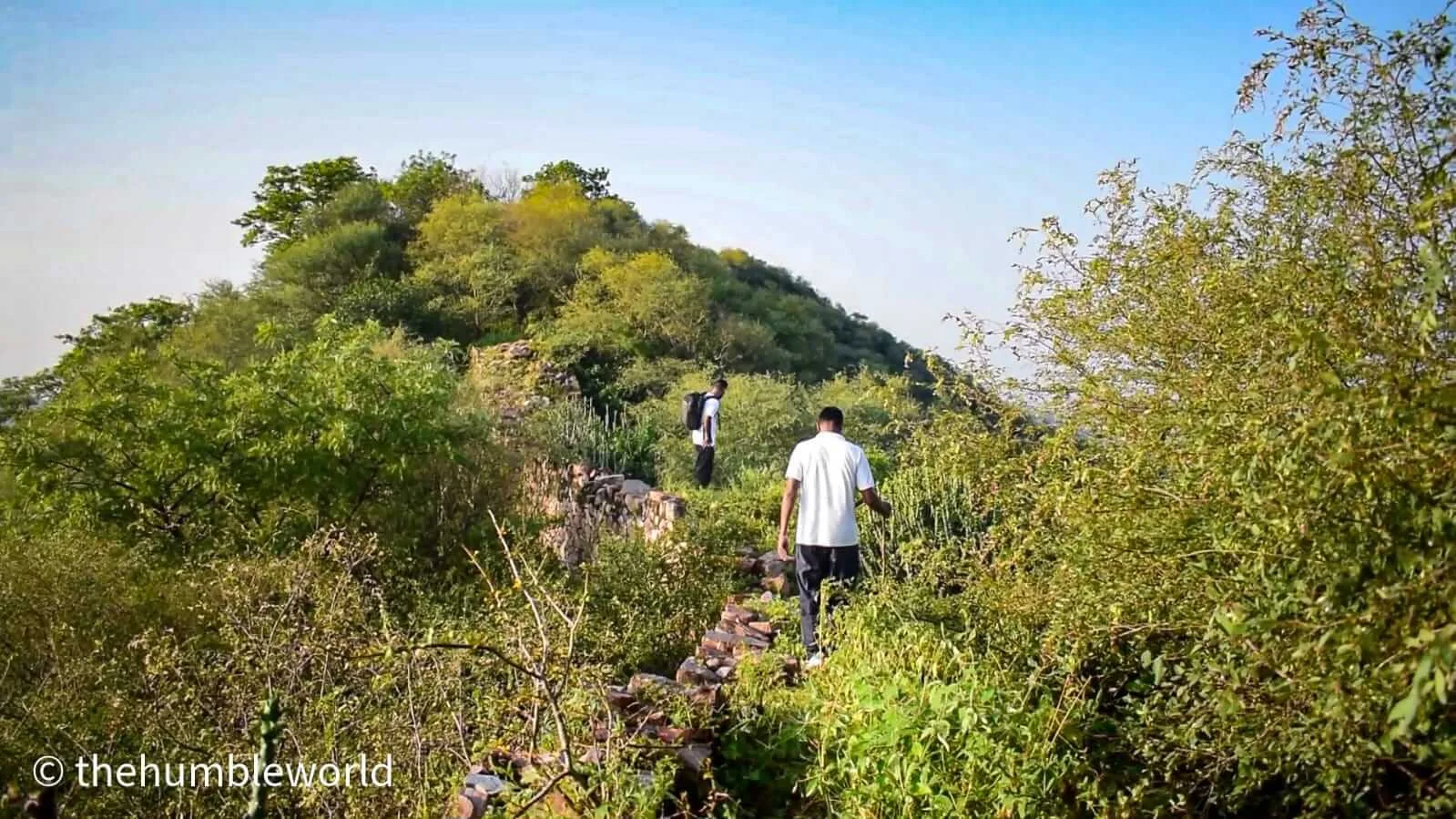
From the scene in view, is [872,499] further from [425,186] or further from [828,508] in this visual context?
[425,186]

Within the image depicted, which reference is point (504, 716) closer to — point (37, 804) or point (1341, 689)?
point (37, 804)

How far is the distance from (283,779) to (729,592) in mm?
3472

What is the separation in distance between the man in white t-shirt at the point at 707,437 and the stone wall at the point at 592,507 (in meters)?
0.70

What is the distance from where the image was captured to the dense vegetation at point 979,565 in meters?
2.43

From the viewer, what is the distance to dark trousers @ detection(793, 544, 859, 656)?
18.2 feet

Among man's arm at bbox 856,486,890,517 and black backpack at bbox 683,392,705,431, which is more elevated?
black backpack at bbox 683,392,705,431

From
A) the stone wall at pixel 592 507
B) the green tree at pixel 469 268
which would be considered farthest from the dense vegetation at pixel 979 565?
the green tree at pixel 469 268

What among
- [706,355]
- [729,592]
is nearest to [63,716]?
[729,592]

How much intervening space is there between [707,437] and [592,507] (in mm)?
1600

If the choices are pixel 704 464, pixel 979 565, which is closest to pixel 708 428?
pixel 704 464

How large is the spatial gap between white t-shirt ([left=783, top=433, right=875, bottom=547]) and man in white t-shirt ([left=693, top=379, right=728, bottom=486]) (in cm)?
567

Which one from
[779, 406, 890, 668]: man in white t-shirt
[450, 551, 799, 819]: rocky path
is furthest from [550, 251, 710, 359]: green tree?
[450, 551, 799, 819]: rocky path

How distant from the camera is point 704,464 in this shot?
11.6 metres

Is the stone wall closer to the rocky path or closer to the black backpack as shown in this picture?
the black backpack
